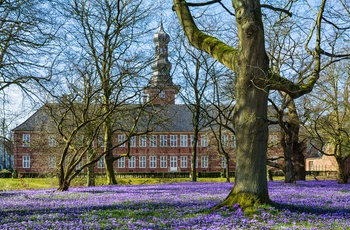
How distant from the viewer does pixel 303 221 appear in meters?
7.00

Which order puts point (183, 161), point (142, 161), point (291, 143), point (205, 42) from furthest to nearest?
point (183, 161) < point (142, 161) < point (291, 143) < point (205, 42)

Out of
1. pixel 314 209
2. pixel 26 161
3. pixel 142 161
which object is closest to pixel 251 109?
pixel 314 209

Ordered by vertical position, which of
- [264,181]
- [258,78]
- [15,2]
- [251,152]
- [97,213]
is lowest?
[97,213]

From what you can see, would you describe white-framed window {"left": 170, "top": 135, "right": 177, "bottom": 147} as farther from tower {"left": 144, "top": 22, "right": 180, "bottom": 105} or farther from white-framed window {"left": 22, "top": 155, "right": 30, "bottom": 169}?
tower {"left": 144, "top": 22, "right": 180, "bottom": 105}

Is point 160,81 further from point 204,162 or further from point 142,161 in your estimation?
point 204,162

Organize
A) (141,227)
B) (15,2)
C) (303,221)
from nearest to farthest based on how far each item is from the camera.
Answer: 1. (141,227)
2. (303,221)
3. (15,2)

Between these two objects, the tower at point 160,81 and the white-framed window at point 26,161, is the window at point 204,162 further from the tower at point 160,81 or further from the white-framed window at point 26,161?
the tower at point 160,81

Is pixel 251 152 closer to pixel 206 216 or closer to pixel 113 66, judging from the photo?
pixel 206 216

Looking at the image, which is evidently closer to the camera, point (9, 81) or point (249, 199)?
point (249, 199)

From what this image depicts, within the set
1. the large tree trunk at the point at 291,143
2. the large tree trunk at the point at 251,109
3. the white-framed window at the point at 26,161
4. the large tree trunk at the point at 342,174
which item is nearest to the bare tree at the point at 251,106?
the large tree trunk at the point at 251,109

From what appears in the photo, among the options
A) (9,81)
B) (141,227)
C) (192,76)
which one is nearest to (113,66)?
(192,76)

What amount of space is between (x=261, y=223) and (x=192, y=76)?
2278 cm

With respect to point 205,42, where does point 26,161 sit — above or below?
below

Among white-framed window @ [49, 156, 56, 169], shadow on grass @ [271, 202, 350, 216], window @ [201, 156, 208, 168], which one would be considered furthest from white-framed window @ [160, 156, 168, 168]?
shadow on grass @ [271, 202, 350, 216]
